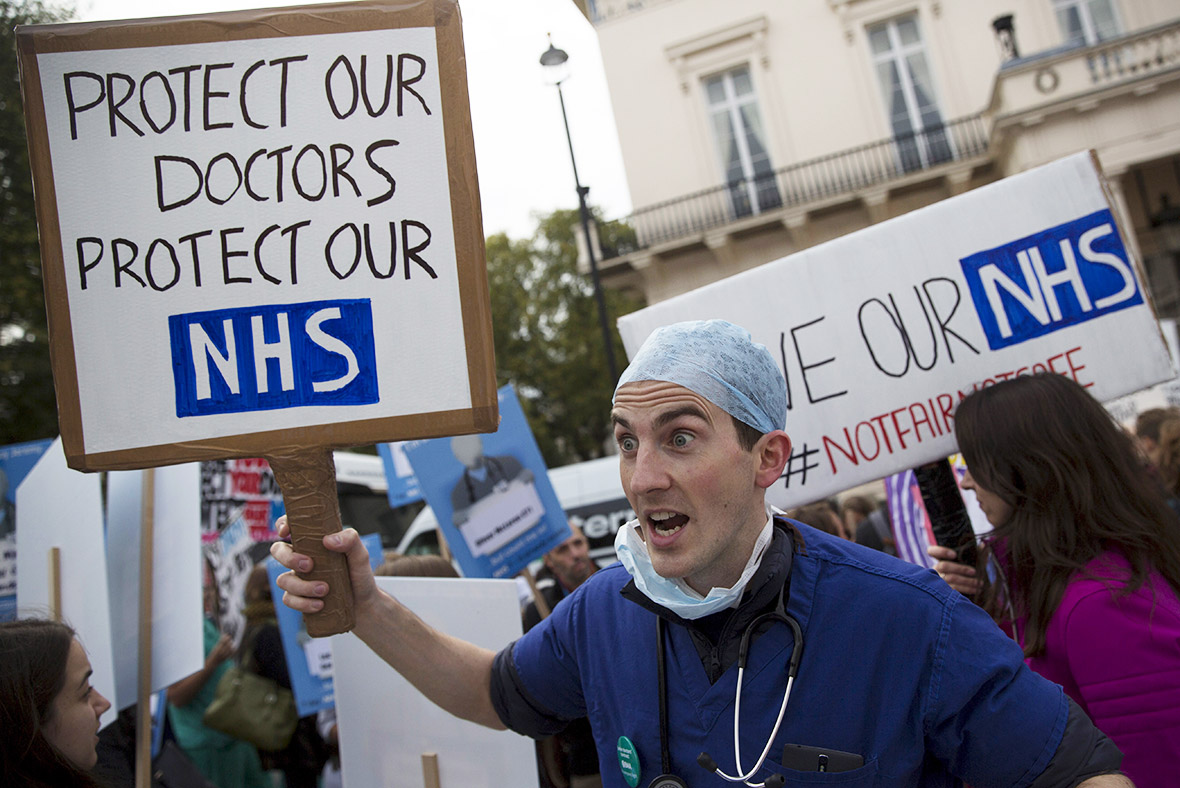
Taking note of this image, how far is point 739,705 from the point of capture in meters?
1.50

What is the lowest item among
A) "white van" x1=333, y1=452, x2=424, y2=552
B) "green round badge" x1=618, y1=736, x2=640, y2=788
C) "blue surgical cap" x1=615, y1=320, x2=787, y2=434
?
"green round badge" x1=618, y1=736, x2=640, y2=788

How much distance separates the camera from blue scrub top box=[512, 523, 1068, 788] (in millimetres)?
1389

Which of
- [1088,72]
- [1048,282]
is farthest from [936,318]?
[1088,72]

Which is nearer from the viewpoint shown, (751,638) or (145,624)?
(751,638)

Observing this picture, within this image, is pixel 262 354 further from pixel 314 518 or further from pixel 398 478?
pixel 398 478

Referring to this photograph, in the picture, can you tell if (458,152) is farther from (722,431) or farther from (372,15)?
(722,431)

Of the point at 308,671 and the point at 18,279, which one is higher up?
the point at 18,279

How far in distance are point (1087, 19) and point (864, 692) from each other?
54.6 feet

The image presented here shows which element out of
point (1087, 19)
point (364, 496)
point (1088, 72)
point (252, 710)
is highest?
point (1087, 19)

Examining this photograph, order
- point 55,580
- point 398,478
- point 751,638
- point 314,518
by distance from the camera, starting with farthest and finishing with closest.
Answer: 1. point 398,478
2. point 55,580
3. point 314,518
4. point 751,638

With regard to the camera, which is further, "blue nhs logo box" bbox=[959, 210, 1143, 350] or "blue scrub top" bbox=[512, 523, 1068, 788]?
"blue nhs logo box" bbox=[959, 210, 1143, 350]

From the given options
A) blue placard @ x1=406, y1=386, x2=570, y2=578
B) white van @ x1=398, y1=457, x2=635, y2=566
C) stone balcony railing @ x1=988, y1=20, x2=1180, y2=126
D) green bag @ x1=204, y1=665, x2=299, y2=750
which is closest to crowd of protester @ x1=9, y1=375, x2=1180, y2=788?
blue placard @ x1=406, y1=386, x2=570, y2=578

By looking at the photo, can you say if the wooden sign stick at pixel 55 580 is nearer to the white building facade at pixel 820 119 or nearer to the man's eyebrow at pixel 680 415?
the man's eyebrow at pixel 680 415

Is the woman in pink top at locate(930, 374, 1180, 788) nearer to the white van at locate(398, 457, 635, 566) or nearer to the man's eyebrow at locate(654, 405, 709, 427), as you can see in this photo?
the man's eyebrow at locate(654, 405, 709, 427)
